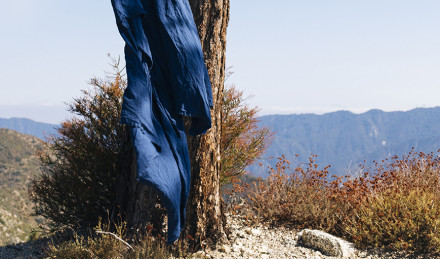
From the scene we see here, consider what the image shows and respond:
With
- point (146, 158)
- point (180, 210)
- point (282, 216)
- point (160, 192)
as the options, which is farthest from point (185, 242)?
point (282, 216)

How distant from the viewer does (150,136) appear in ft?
10.6

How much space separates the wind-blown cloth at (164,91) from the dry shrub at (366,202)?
8.48 ft

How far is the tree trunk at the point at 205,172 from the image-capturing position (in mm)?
4199

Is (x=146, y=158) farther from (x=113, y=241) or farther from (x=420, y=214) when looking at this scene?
(x=420, y=214)

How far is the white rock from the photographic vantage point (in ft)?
15.9

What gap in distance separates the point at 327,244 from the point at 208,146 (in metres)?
2.08

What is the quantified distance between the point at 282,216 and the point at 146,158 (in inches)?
132

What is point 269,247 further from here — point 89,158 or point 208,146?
point 89,158

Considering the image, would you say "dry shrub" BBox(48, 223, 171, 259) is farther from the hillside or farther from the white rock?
the hillside

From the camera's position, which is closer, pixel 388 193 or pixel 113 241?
pixel 113 241

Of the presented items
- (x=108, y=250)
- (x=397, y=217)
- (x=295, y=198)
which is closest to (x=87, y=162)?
(x=108, y=250)

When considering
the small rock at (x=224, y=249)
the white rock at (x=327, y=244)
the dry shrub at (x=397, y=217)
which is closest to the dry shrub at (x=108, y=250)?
the small rock at (x=224, y=249)

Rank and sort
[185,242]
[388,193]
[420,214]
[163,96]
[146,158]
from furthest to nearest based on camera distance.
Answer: [388,193] → [420,214] → [185,242] → [163,96] → [146,158]

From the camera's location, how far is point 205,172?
13.8 feet
